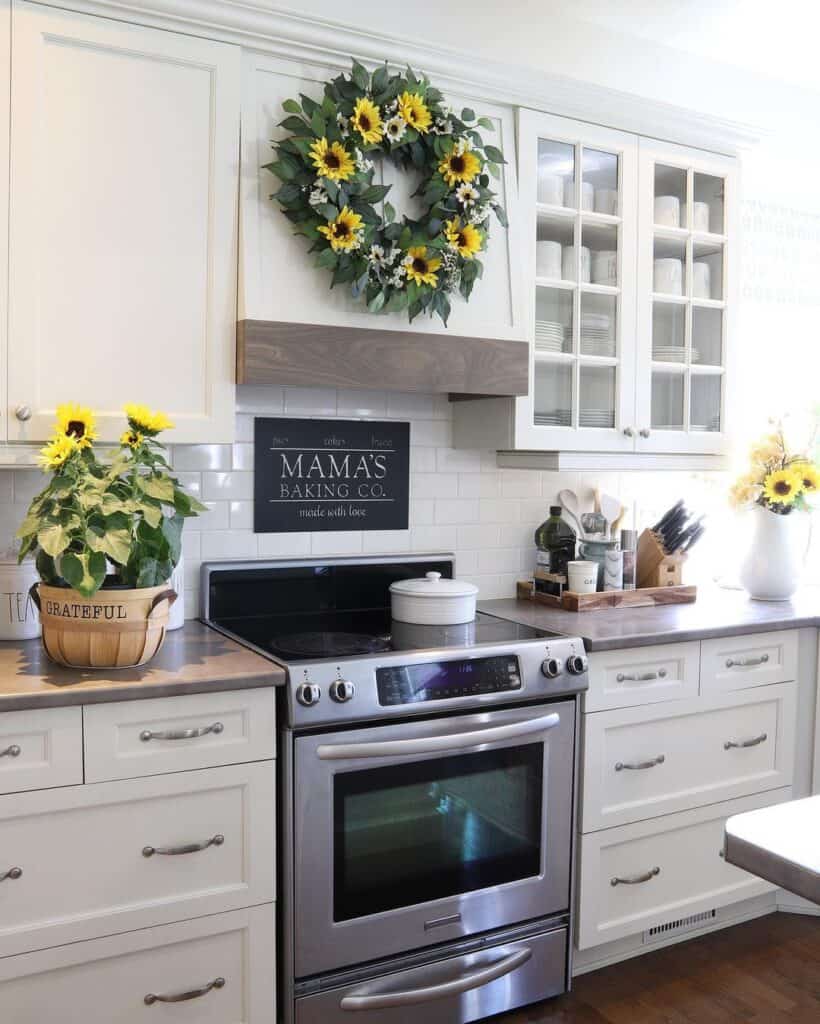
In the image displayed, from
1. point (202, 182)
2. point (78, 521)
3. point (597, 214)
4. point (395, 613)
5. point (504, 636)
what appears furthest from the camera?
point (597, 214)

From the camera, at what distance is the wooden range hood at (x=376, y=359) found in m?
2.40

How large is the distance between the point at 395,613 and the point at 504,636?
1.19ft

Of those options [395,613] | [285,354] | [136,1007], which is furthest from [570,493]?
[136,1007]

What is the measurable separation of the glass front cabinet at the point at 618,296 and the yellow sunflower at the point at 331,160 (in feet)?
2.05

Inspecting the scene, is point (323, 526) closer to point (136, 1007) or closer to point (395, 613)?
point (395, 613)

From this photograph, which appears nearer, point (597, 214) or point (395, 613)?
point (395, 613)

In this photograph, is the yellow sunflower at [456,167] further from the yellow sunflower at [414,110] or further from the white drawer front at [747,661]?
the white drawer front at [747,661]

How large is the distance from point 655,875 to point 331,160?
7.08ft

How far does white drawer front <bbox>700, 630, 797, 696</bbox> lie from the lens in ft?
9.37

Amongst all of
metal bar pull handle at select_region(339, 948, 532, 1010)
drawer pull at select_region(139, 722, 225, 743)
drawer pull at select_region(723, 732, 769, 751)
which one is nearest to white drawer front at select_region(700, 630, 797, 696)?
drawer pull at select_region(723, 732, 769, 751)

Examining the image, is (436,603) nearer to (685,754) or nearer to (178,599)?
→ (178,599)

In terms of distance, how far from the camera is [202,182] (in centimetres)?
236

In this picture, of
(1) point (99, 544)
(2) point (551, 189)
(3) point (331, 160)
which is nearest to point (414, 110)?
(3) point (331, 160)

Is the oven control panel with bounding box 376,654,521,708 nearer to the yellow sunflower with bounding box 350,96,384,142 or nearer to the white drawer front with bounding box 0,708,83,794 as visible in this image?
the white drawer front with bounding box 0,708,83,794
